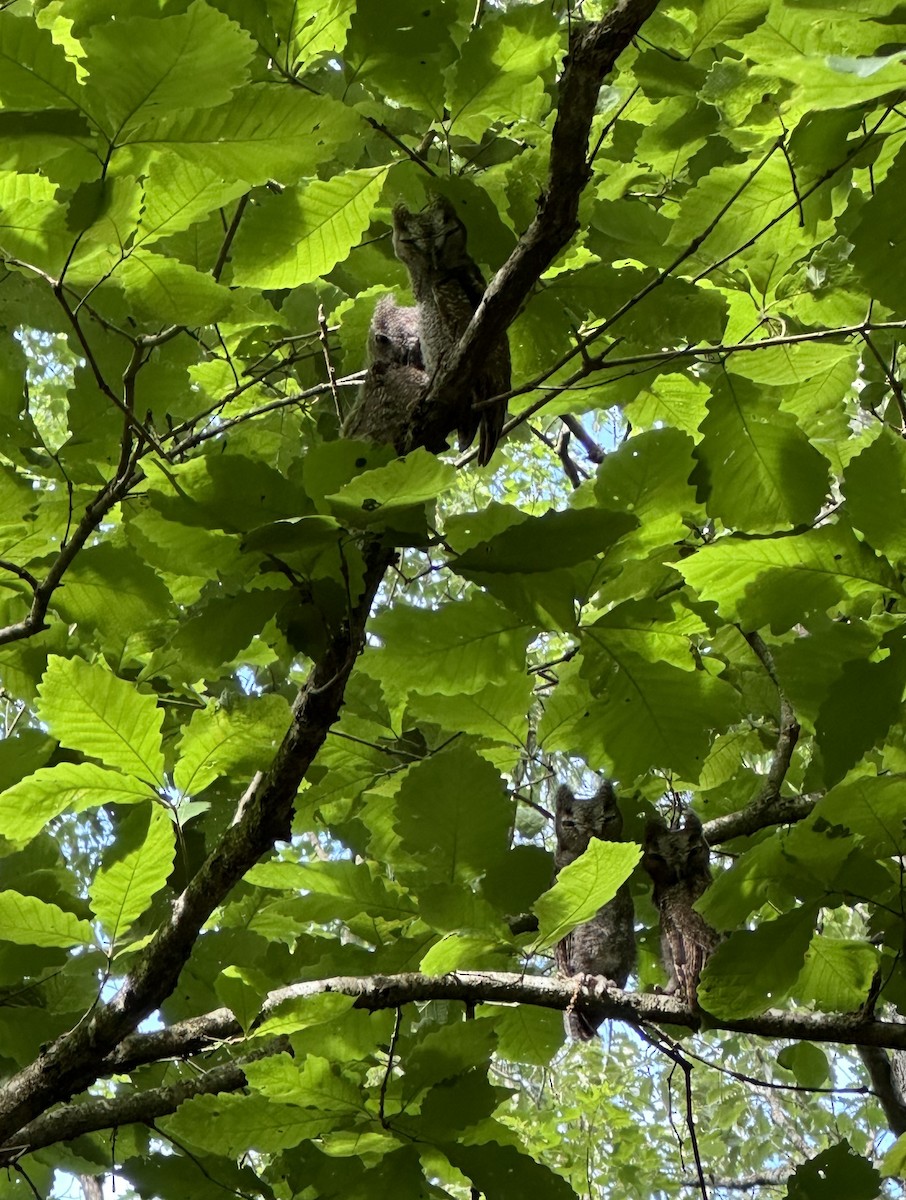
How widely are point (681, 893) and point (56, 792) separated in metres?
0.81

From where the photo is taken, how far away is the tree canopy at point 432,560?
91 cm

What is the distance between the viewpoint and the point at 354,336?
4.77ft

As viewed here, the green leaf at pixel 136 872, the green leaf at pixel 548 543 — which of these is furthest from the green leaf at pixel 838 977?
the green leaf at pixel 136 872

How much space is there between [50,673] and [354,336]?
0.67 meters

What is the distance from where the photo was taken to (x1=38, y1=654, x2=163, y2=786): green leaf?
3.54ft

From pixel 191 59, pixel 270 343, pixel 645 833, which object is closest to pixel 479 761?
pixel 645 833

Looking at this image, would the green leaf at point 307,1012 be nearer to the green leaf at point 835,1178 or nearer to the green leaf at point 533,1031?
the green leaf at point 533,1031

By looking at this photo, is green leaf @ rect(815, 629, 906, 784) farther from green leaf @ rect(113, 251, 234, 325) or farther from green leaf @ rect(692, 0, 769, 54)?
green leaf @ rect(692, 0, 769, 54)

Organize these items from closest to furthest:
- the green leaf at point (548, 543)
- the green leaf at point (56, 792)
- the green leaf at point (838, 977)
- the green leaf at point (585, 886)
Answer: the green leaf at point (548, 543), the green leaf at point (585, 886), the green leaf at point (56, 792), the green leaf at point (838, 977)

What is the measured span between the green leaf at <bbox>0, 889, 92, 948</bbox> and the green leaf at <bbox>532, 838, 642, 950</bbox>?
56 cm

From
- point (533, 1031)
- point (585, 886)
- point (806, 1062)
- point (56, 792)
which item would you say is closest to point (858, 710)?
point (585, 886)

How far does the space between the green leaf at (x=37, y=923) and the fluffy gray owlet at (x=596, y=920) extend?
61cm

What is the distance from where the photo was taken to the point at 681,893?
1333 mm

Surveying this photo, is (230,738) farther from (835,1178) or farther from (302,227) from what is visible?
(835,1178)
